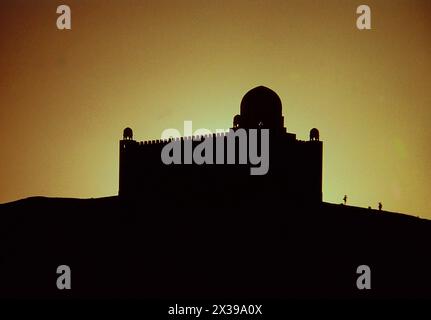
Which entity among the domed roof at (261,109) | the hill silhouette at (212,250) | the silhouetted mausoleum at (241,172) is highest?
the domed roof at (261,109)

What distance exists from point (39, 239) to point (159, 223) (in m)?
5.28

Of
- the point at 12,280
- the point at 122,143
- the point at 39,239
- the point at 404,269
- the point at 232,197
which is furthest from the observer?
the point at 122,143

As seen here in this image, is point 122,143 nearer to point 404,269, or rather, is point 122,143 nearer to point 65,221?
point 65,221

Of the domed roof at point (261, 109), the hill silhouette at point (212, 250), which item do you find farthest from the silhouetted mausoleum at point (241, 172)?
the hill silhouette at point (212, 250)

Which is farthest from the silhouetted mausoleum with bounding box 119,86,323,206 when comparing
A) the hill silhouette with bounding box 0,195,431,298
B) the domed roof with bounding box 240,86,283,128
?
the hill silhouette with bounding box 0,195,431,298

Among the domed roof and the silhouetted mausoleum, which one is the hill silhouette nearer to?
the silhouetted mausoleum

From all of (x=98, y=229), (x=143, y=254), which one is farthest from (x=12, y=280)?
(x=98, y=229)

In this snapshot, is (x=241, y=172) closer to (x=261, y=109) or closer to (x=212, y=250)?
(x=261, y=109)

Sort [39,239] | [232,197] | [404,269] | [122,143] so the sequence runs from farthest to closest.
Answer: [122,143] < [232,197] < [39,239] < [404,269]

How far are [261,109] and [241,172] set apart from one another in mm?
5559

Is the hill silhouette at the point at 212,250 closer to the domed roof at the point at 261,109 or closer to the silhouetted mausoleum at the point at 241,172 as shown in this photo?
Answer: the silhouetted mausoleum at the point at 241,172

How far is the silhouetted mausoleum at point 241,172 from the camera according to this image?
25.8 meters

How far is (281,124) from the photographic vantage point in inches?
1179
